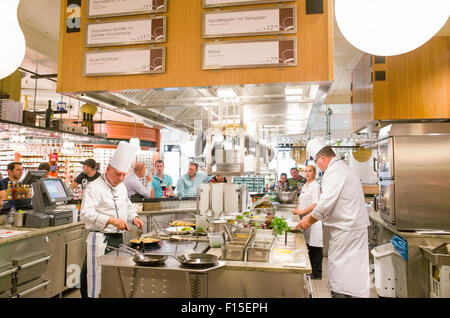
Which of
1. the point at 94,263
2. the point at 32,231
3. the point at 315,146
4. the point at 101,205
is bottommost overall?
the point at 94,263

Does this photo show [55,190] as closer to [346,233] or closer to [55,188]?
[55,188]

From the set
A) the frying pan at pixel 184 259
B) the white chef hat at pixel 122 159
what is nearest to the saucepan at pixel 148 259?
the frying pan at pixel 184 259

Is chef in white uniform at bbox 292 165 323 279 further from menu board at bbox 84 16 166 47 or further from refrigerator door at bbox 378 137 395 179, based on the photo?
menu board at bbox 84 16 166 47

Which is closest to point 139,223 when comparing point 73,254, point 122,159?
point 122,159

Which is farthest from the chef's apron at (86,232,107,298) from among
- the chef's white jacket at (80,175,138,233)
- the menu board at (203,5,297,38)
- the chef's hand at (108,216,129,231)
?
the menu board at (203,5,297,38)

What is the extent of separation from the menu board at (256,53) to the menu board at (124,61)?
444mm

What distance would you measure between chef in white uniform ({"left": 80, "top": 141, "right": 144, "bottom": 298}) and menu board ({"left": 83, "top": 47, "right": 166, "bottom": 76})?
3.94 feet

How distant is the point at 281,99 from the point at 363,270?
2036 mm

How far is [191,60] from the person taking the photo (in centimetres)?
230

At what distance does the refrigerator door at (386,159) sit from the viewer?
4.19 m

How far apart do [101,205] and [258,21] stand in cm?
239
